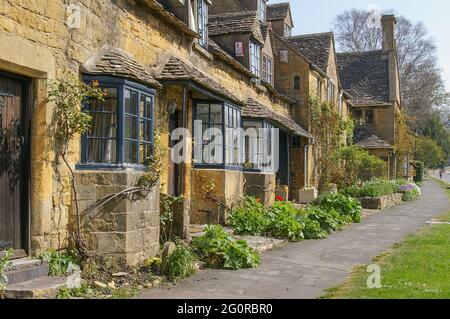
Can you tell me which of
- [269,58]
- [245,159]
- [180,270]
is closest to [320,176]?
[269,58]

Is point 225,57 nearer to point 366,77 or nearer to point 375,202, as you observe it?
point 375,202

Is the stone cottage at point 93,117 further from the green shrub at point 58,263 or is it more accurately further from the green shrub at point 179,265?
the green shrub at point 179,265

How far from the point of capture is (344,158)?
91.5ft

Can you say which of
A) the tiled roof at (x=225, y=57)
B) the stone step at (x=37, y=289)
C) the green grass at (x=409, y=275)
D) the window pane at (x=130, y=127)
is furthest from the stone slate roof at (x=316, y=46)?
the stone step at (x=37, y=289)

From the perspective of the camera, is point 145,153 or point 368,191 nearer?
point 145,153

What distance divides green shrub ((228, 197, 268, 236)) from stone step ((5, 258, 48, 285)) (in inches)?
241

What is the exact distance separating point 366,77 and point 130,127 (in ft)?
111

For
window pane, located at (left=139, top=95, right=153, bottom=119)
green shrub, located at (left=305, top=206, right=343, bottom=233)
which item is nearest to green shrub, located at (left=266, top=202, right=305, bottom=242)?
green shrub, located at (left=305, top=206, right=343, bottom=233)

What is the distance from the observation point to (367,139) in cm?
3678

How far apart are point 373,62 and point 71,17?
116 feet

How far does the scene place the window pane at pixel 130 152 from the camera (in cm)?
899

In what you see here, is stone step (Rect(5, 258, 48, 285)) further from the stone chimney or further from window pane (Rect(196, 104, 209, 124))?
the stone chimney

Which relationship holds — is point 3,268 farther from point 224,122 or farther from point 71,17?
point 224,122

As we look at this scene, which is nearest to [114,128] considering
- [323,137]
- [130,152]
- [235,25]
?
[130,152]
